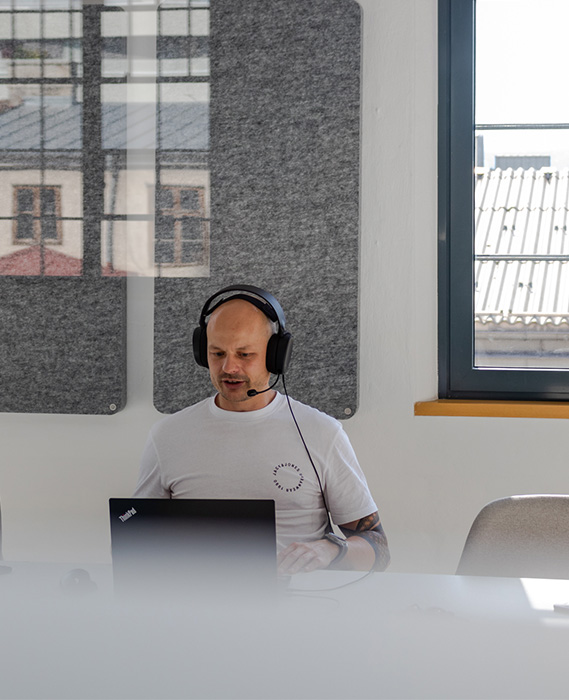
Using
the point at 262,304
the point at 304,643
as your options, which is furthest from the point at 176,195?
the point at 304,643

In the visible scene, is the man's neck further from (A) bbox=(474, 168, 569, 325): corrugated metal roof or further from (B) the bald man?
(A) bbox=(474, 168, 569, 325): corrugated metal roof

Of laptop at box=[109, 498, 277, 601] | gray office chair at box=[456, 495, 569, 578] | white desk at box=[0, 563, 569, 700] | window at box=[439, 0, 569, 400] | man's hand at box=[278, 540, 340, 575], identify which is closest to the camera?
white desk at box=[0, 563, 569, 700]

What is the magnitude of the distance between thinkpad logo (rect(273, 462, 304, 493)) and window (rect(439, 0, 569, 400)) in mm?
711

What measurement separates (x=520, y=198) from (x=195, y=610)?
155 cm

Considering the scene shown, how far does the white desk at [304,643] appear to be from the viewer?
2.49 feet

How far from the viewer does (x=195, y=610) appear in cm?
97

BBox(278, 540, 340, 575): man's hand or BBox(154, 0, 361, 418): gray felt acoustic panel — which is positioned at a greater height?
BBox(154, 0, 361, 418): gray felt acoustic panel

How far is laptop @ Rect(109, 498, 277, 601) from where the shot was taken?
3.24ft

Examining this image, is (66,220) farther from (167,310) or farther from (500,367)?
(500,367)

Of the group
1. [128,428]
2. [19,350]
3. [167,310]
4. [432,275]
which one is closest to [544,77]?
[432,275]

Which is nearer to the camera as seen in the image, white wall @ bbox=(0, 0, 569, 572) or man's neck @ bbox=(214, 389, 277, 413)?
man's neck @ bbox=(214, 389, 277, 413)

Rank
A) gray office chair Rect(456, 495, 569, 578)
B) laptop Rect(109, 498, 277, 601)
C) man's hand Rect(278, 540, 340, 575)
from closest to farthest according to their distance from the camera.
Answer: laptop Rect(109, 498, 277, 601)
man's hand Rect(278, 540, 340, 575)
gray office chair Rect(456, 495, 569, 578)

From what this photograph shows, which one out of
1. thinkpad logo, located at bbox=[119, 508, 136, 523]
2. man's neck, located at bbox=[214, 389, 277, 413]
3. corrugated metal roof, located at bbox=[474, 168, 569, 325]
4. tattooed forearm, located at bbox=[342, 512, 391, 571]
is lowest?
tattooed forearm, located at bbox=[342, 512, 391, 571]

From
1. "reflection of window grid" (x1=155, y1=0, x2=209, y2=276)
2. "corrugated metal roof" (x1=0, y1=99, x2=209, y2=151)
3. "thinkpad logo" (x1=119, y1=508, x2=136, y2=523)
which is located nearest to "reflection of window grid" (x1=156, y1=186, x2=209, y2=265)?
"reflection of window grid" (x1=155, y1=0, x2=209, y2=276)
